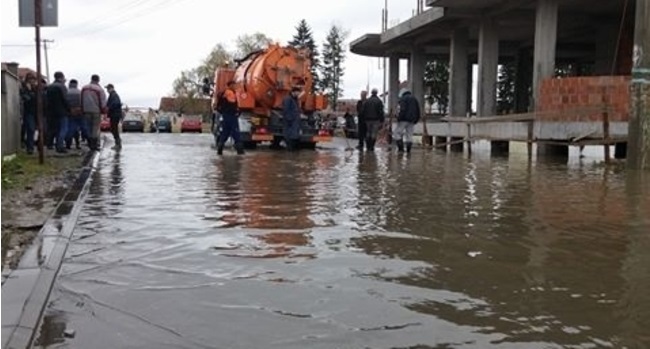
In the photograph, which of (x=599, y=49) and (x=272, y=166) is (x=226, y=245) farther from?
(x=599, y=49)

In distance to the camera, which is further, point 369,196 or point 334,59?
point 334,59

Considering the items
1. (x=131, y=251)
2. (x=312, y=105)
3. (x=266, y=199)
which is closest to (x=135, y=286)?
(x=131, y=251)

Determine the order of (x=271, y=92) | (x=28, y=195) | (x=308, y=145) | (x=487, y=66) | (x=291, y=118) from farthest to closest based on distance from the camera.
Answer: (x=487, y=66)
(x=308, y=145)
(x=271, y=92)
(x=291, y=118)
(x=28, y=195)

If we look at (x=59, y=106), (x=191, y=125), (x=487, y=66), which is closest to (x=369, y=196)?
(x=59, y=106)

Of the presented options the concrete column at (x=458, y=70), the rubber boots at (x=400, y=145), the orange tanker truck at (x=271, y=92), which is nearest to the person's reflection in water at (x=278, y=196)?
the rubber boots at (x=400, y=145)

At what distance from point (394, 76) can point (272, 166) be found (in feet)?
90.1

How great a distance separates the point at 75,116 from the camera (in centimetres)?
1952

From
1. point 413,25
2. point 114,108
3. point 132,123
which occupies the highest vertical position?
point 413,25

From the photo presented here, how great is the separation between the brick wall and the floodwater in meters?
9.21

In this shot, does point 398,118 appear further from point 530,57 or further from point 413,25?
point 530,57

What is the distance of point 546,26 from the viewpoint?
23.6 meters

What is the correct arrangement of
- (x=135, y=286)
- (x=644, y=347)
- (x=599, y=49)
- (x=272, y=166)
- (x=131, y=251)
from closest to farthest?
(x=644, y=347), (x=135, y=286), (x=131, y=251), (x=272, y=166), (x=599, y=49)

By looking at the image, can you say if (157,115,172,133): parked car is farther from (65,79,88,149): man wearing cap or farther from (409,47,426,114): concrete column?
(65,79,88,149): man wearing cap

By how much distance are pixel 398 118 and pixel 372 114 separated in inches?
34.3
